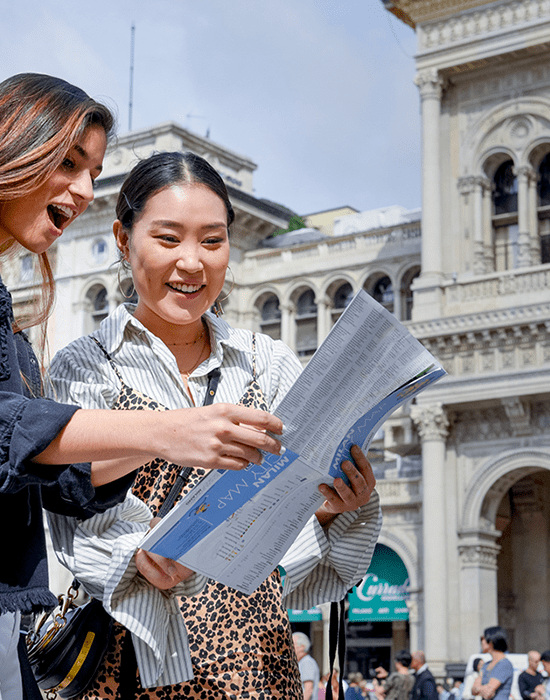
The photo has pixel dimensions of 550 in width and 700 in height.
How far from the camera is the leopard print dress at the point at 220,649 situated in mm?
1936

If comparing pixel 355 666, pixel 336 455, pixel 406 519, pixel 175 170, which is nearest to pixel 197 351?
pixel 175 170

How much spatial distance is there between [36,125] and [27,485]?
1.95 feet

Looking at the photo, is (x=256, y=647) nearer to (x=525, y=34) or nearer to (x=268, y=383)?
(x=268, y=383)

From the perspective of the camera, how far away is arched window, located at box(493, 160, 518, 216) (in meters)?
22.3

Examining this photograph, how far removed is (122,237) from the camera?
7.59ft

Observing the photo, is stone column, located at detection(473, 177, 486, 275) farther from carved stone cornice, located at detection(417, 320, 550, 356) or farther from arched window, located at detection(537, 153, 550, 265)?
carved stone cornice, located at detection(417, 320, 550, 356)

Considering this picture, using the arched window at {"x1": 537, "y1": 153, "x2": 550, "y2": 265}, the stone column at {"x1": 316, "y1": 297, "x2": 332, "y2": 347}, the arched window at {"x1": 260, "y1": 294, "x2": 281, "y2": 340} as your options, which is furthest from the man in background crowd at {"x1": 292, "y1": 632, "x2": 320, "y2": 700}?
the arched window at {"x1": 260, "y1": 294, "x2": 281, "y2": 340}

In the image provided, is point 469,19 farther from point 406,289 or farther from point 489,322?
point 489,322

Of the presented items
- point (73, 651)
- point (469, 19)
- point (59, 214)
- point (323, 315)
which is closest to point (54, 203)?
point (59, 214)

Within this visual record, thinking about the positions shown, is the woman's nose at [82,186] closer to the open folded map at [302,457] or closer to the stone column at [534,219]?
the open folded map at [302,457]

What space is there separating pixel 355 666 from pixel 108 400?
932 inches

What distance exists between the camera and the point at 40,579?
1.57m

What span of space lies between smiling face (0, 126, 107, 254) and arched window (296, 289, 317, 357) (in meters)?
24.8

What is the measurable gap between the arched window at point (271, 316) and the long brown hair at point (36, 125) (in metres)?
25.2
